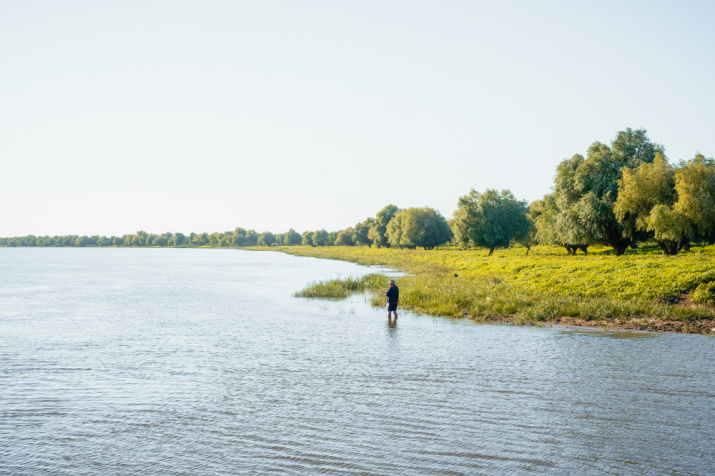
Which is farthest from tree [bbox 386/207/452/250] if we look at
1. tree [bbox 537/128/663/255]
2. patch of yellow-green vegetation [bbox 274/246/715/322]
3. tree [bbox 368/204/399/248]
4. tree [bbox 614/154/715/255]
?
patch of yellow-green vegetation [bbox 274/246/715/322]

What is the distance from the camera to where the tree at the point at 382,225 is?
533 ft

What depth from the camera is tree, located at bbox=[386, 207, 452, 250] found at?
12375 cm

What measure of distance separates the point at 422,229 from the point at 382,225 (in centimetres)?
4206

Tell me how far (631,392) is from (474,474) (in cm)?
680

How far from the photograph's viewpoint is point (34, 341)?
21.0m

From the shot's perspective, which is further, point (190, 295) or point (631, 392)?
point (190, 295)

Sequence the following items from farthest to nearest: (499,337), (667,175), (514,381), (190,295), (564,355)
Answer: (667,175) → (190,295) → (499,337) → (564,355) → (514,381)

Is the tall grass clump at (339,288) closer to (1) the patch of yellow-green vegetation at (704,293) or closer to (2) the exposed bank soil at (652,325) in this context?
(2) the exposed bank soil at (652,325)

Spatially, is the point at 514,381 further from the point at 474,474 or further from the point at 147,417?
the point at 147,417

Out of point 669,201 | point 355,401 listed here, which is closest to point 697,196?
point 669,201

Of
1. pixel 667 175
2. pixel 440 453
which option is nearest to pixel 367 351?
pixel 440 453

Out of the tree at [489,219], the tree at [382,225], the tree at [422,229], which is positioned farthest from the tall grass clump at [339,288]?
the tree at [382,225]

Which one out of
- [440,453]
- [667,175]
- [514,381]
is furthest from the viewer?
[667,175]

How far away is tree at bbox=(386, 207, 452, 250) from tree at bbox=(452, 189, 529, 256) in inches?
1554
